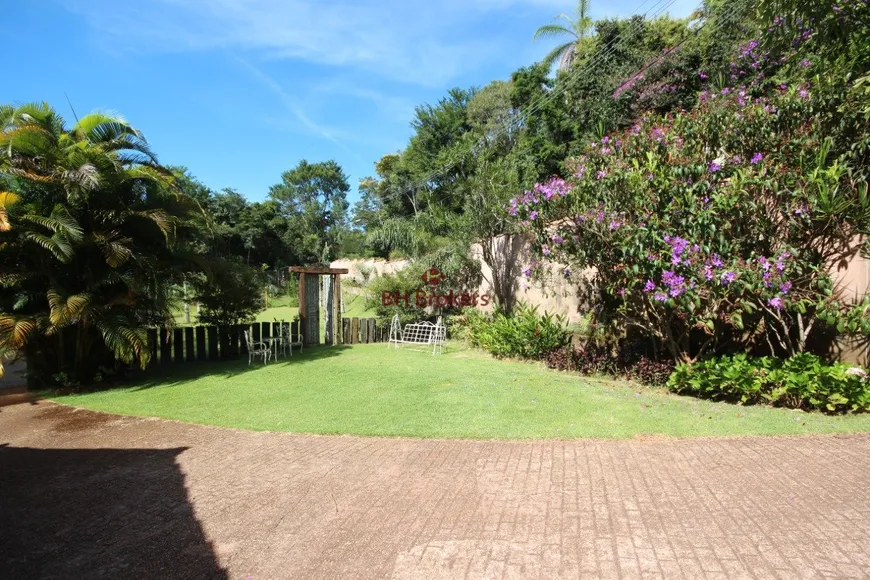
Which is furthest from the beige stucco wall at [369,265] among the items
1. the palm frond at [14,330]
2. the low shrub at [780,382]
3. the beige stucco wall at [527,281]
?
the low shrub at [780,382]

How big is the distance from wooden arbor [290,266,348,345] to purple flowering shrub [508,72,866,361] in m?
7.74

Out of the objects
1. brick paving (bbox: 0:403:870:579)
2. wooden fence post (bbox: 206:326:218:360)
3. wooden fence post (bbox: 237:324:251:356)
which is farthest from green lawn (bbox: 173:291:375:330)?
brick paving (bbox: 0:403:870:579)

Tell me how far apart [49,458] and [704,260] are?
25.2 feet

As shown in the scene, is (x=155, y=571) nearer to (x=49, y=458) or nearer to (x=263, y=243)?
(x=49, y=458)

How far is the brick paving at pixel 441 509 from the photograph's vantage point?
9.84 feet

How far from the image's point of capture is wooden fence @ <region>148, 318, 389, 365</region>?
10494 mm

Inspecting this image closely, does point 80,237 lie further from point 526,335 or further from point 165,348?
point 526,335

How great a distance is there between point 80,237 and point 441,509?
7073 mm

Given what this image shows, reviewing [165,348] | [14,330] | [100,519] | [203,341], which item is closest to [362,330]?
[203,341]

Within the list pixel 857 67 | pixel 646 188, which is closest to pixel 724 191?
pixel 646 188

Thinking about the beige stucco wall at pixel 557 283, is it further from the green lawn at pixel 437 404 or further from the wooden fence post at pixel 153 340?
the wooden fence post at pixel 153 340

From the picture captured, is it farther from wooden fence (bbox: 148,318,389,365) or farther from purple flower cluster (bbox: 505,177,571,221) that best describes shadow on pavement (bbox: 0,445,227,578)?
purple flower cluster (bbox: 505,177,571,221)

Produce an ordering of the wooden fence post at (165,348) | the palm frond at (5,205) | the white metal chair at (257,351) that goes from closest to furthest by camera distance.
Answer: the palm frond at (5,205), the wooden fence post at (165,348), the white metal chair at (257,351)

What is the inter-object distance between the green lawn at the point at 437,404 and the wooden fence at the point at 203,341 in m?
0.78
